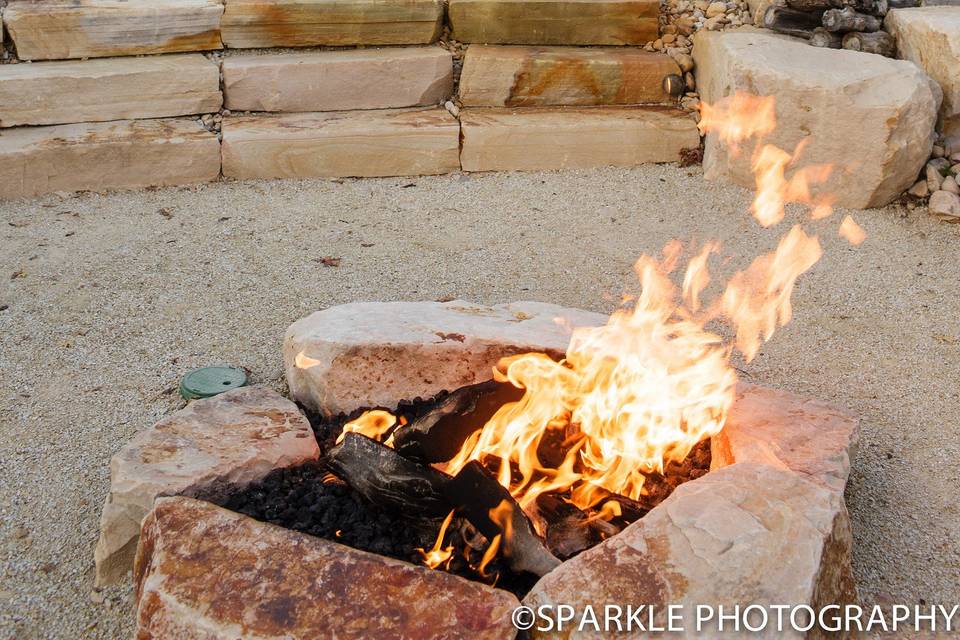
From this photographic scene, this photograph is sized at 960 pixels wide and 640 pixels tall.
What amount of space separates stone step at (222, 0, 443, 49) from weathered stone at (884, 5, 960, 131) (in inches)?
117

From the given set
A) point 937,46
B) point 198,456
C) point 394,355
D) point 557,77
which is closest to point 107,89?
point 557,77

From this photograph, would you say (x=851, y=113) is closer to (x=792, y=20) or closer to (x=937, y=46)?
(x=937, y=46)

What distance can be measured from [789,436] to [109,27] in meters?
4.88

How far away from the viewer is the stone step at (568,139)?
5.68 meters

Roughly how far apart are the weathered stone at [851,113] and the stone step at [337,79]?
1.92m

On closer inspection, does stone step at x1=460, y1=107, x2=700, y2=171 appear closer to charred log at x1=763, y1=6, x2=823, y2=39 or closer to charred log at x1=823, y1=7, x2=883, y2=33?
charred log at x1=763, y1=6, x2=823, y2=39

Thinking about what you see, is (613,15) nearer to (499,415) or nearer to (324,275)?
(324,275)

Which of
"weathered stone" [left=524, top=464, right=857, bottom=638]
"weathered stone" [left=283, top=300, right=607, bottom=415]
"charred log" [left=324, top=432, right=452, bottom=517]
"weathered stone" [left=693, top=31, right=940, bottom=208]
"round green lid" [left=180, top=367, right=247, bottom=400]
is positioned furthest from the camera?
"weathered stone" [left=693, top=31, right=940, bottom=208]

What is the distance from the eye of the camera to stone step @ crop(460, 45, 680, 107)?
586 centimetres

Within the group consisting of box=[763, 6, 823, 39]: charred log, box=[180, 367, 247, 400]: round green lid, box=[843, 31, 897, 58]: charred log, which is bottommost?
box=[180, 367, 247, 400]: round green lid

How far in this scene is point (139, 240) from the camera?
15.9 ft

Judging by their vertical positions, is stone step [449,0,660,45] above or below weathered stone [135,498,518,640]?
above

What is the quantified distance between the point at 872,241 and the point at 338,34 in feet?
11.7

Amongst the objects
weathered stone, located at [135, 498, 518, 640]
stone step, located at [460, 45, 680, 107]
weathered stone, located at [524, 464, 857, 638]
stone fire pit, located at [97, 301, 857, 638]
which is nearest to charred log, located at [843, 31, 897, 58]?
stone step, located at [460, 45, 680, 107]
